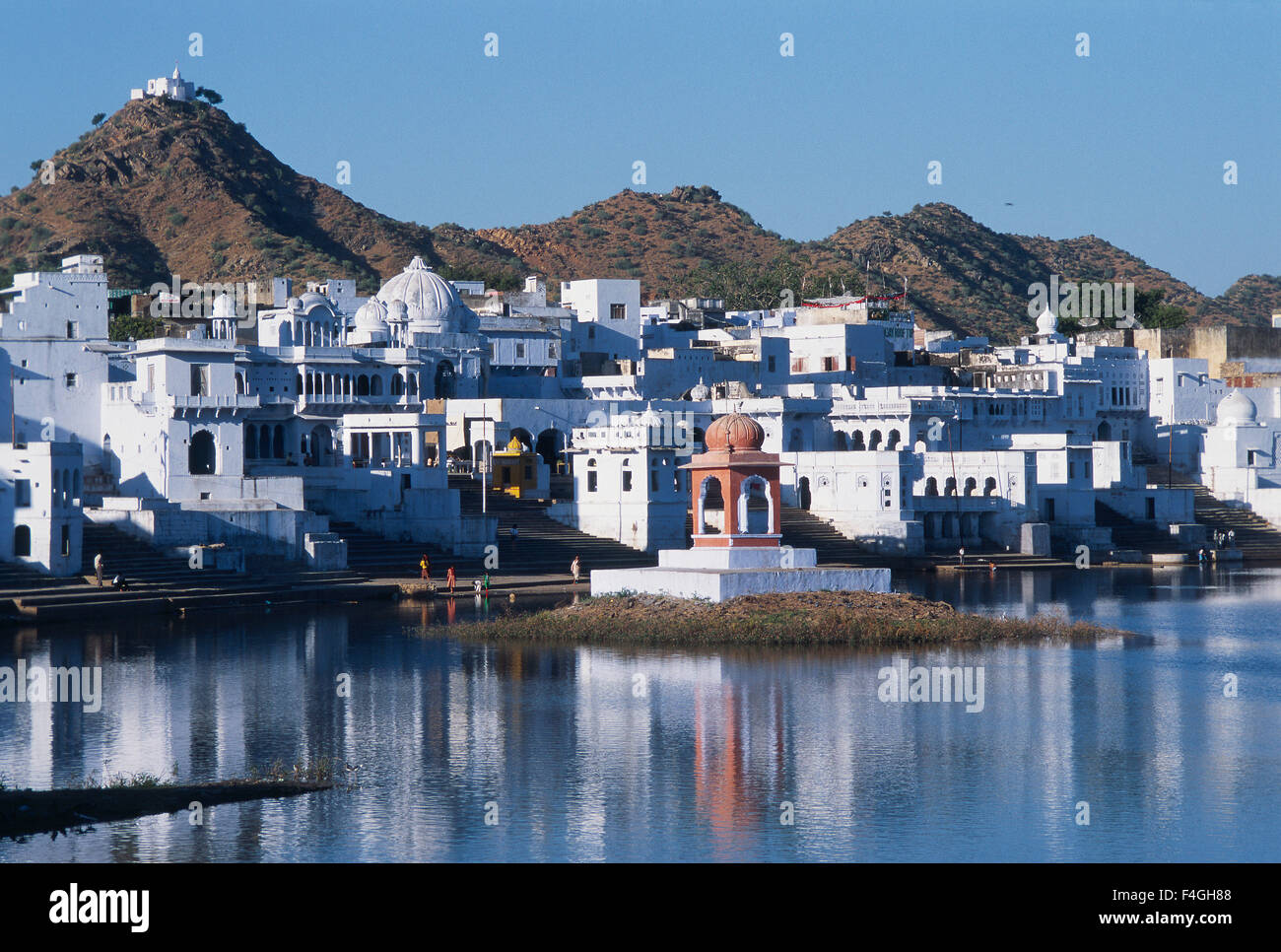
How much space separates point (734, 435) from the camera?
46.3 m

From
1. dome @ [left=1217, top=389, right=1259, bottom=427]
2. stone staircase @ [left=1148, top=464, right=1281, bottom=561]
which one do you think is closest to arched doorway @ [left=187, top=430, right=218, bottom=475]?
stone staircase @ [left=1148, top=464, right=1281, bottom=561]

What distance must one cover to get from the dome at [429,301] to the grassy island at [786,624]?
39180 mm

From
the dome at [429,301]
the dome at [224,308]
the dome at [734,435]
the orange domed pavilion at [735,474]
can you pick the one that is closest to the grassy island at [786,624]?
the orange domed pavilion at [735,474]

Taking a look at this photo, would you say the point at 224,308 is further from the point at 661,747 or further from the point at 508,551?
the point at 661,747

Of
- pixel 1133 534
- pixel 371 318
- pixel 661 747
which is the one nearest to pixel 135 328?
pixel 371 318

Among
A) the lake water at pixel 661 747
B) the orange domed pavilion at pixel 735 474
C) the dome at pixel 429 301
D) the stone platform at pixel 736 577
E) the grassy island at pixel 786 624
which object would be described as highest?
the dome at pixel 429 301

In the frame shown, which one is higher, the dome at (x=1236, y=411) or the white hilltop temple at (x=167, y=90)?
the white hilltop temple at (x=167, y=90)

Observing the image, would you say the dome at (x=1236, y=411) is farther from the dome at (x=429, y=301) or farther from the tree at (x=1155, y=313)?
the dome at (x=429, y=301)

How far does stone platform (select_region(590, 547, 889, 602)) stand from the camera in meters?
41.4

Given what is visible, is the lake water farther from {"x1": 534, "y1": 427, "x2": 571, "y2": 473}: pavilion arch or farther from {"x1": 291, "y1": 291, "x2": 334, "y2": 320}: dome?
{"x1": 534, "y1": 427, "x2": 571, "y2": 473}: pavilion arch

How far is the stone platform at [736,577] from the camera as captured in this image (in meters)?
41.4

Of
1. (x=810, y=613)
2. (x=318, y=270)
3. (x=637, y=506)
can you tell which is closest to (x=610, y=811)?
(x=810, y=613)
